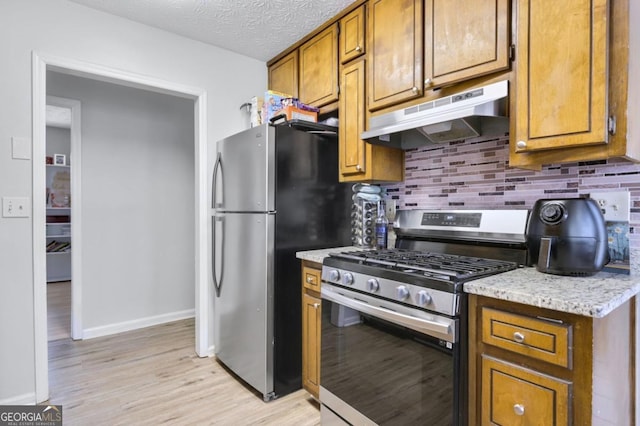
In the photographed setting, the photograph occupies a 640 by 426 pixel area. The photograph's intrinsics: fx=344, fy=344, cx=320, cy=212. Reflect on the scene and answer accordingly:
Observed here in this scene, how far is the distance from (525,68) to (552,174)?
0.51 metres

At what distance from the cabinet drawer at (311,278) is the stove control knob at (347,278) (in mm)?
322

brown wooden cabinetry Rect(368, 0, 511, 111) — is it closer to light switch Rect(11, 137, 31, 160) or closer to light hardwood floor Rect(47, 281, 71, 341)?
light switch Rect(11, 137, 31, 160)

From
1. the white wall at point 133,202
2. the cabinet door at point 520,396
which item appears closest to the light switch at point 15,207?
the white wall at point 133,202

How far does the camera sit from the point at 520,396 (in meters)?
1.08

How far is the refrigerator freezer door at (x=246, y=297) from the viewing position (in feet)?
6.79

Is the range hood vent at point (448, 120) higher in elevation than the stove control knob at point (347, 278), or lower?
higher

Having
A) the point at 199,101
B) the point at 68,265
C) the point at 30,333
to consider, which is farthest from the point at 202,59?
the point at 68,265

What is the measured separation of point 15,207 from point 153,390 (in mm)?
1364

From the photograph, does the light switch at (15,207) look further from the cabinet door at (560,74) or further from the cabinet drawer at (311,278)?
the cabinet door at (560,74)

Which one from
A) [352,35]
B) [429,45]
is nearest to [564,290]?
[429,45]

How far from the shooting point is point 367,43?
2.07 m

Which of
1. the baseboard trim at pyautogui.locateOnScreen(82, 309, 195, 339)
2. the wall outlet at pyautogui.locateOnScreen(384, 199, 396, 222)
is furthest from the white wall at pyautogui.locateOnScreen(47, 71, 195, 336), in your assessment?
the wall outlet at pyautogui.locateOnScreen(384, 199, 396, 222)

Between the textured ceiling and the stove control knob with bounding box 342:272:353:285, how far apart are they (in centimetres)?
168

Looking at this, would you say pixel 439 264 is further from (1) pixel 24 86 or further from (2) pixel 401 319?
(1) pixel 24 86
